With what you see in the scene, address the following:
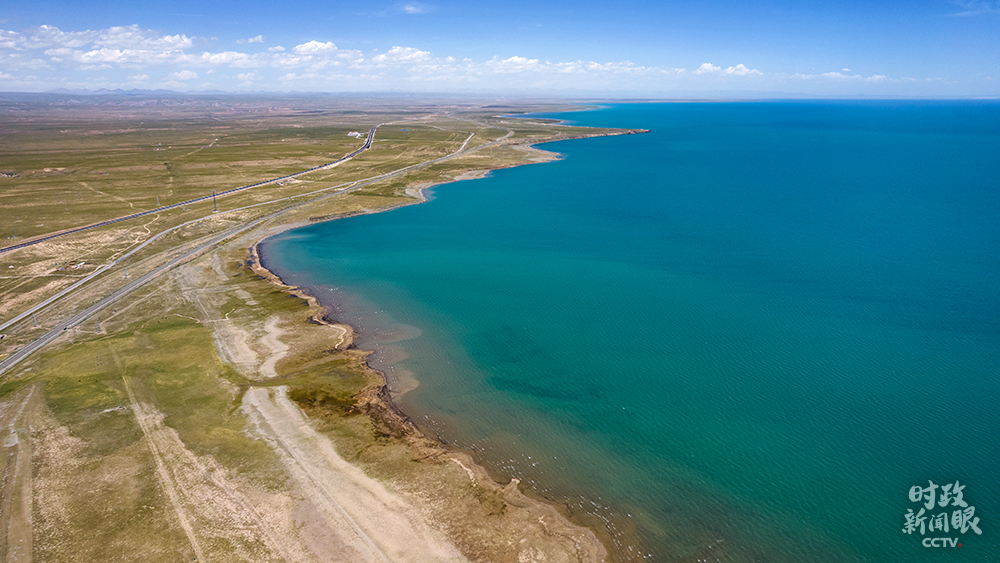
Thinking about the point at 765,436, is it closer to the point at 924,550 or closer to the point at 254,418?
the point at 924,550

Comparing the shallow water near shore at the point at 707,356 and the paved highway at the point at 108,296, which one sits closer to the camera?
the shallow water near shore at the point at 707,356

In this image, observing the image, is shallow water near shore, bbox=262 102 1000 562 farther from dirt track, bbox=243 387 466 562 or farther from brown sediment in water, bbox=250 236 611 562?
dirt track, bbox=243 387 466 562

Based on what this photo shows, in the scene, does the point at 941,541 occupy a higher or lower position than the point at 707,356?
lower

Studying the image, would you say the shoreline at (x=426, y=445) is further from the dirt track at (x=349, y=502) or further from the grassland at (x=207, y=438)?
the dirt track at (x=349, y=502)

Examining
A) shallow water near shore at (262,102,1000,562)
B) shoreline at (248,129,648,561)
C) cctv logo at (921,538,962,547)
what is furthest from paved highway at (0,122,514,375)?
cctv logo at (921,538,962,547)

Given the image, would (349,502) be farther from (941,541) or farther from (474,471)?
(941,541)

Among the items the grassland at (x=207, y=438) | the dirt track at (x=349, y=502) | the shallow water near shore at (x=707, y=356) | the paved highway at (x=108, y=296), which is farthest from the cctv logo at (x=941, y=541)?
the paved highway at (x=108, y=296)

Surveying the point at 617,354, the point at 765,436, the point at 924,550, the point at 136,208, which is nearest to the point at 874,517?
the point at 924,550

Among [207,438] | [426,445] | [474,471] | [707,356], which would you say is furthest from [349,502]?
[707,356]

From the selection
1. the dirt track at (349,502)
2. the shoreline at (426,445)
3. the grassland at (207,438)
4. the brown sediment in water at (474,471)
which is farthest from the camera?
the shoreline at (426,445)
